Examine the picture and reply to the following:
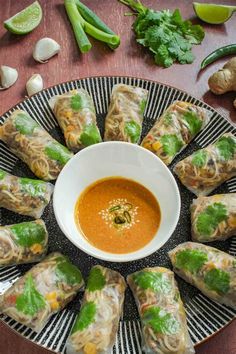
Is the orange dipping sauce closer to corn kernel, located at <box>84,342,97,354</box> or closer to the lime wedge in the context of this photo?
corn kernel, located at <box>84,342,97,354</box>

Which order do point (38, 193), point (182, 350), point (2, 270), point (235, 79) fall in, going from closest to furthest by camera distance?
1. point (182, 350)
2. point (2, 270)
3. point (38, 193)
4. point (235, 79)

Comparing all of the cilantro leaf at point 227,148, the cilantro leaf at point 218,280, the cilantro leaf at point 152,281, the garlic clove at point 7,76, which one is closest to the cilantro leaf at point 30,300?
the cilantro leaf at point 152,281

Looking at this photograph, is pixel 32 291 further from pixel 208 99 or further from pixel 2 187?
pixel 208 99

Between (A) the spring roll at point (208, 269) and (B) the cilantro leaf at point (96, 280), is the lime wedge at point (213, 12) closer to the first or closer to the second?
(A) the spring roll at point (208, 269)

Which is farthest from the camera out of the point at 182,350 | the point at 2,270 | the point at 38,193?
the point at 38,193

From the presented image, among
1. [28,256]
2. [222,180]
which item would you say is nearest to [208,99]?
[222,180]

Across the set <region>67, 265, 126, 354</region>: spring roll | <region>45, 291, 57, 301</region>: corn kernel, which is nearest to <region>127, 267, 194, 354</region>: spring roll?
<region>67, 265, 126, 354</region>: spring roll
